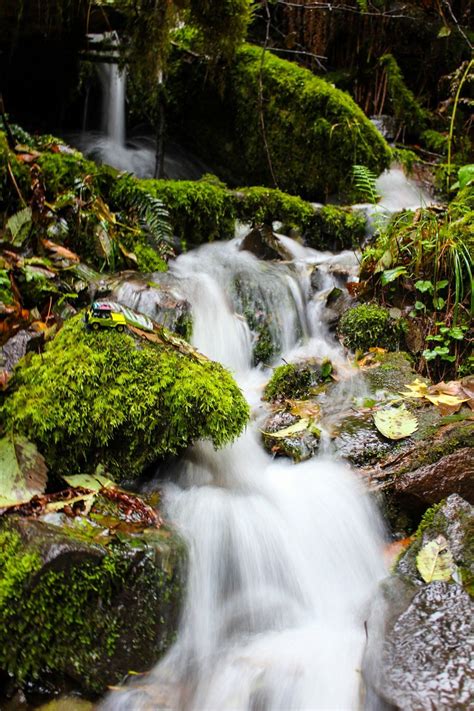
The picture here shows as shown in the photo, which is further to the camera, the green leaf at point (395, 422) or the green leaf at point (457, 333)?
the green leaf at point (457, 333)

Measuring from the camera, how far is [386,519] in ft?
9.17

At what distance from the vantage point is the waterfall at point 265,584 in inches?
79.1

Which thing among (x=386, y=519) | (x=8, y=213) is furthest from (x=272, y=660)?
(x=8, y=213)

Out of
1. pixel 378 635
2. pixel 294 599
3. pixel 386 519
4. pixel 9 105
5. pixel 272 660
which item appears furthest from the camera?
pixel 9 105

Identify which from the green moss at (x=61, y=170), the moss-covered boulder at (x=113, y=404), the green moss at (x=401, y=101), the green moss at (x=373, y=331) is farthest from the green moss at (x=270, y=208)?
the green moss at (x=401, y=101)

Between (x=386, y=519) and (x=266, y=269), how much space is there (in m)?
2.94

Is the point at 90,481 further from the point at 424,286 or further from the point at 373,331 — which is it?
the point at 424,286

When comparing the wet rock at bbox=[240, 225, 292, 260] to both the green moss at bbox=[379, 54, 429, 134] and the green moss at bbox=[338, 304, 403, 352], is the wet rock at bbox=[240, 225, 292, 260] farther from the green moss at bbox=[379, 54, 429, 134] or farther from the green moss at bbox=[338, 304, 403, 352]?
the green moss at bbox=[379, 54, 429, 134]

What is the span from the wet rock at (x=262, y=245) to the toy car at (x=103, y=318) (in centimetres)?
284

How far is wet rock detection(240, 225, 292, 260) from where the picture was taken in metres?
5.48

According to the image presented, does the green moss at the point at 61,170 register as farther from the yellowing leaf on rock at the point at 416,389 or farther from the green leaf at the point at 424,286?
the yellowing leaf on rock at the point at 416,389

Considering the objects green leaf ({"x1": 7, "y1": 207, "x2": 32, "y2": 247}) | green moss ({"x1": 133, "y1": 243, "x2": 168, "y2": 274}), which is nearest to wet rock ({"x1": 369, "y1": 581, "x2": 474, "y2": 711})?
green leaf ({"x1": 7, "y1": 207, "x2": 32, "y2": 247})

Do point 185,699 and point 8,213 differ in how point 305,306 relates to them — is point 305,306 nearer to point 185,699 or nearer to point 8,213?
point 8,213

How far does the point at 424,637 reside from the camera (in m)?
1.83
